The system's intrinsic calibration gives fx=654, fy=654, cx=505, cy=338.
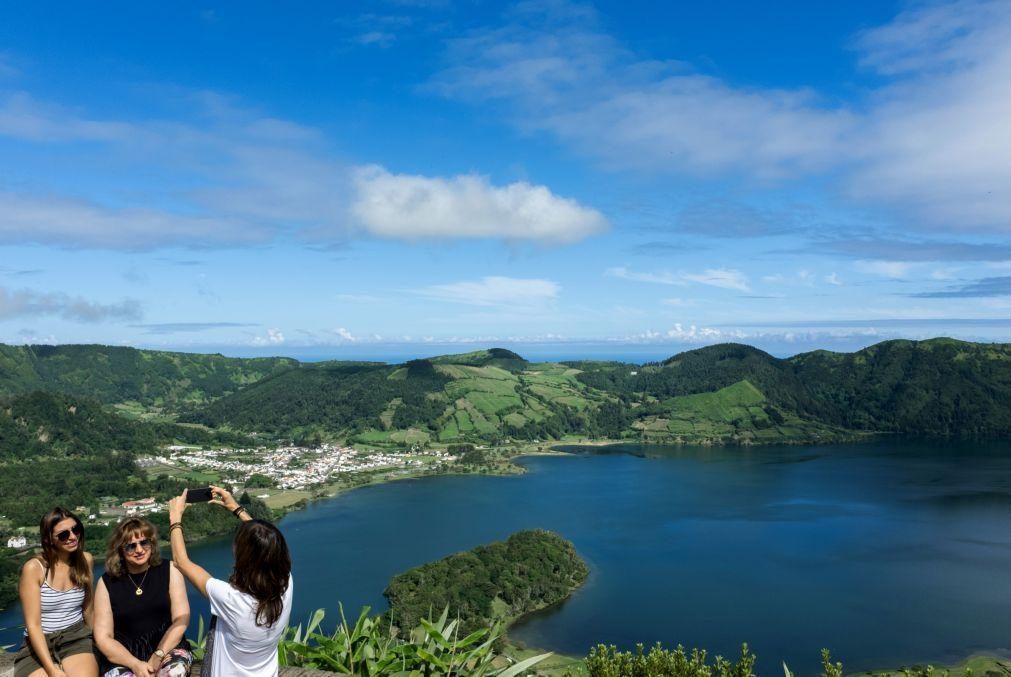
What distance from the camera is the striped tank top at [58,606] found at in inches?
219

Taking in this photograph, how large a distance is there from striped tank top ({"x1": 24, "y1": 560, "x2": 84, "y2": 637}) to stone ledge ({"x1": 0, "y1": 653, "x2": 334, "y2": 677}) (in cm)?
31

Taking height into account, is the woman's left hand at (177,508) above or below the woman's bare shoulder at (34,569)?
above

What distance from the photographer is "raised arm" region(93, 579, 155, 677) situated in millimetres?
4781

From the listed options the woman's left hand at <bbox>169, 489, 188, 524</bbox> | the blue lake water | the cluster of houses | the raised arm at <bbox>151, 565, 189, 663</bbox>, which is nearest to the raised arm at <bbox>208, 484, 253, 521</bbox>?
the woman's left hand at <bbox>169, 489, 188, 524</bbox>

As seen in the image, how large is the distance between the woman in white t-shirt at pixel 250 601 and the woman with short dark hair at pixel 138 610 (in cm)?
67

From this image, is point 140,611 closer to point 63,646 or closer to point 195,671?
point 195,671

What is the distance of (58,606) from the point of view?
5.63 m

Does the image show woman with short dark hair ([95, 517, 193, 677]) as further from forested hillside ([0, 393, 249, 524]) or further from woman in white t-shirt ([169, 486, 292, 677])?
forested hillside ([0, 393, 249, 524])

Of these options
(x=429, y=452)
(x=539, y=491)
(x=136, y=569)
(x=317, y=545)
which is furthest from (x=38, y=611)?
(x=429, y=452)

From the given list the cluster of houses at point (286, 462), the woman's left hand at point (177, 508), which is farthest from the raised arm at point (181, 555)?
the cluster of houses at point (286, 462)

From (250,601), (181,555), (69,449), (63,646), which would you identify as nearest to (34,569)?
(63,646)

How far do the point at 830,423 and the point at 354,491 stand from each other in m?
149

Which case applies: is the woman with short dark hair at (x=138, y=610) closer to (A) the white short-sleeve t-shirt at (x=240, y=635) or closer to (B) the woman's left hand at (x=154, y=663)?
(B) the woman's left hand at (x=154, y=663)

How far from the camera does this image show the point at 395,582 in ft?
188
